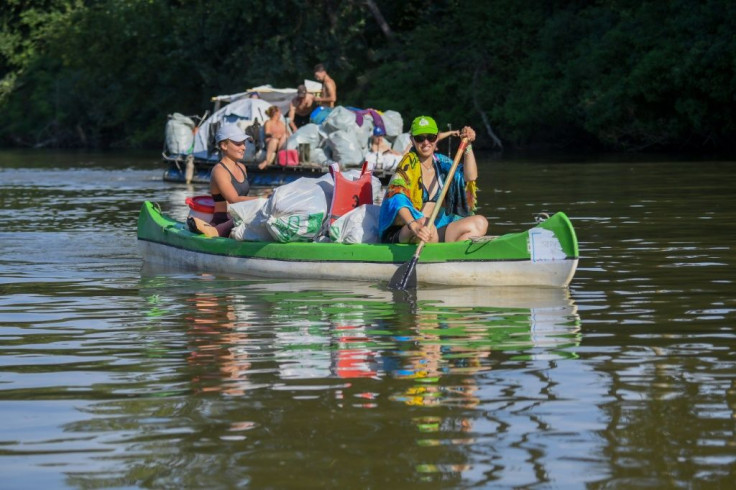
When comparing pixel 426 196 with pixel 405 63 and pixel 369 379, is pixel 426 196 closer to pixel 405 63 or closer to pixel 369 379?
pixel 369 379

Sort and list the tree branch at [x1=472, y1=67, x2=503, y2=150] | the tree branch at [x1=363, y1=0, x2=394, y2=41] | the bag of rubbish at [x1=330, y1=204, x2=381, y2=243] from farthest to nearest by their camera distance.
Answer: the tree branch at [x1=363, y1=0, x2=394, y2=41]
the tree branch at [x1=472, y1=67, x2=503, y2=150]
the bag of rubbish at [x1=330, y1=204, x2=381, y2=243]

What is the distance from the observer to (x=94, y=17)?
53969mm

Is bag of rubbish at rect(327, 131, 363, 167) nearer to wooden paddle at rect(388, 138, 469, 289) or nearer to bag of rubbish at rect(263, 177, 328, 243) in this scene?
bag of rubbish at rect(263, 177, 328, 243)

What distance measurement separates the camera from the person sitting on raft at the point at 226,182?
39.1ft

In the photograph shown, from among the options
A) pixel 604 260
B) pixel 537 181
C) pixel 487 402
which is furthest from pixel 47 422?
pixel 537 181

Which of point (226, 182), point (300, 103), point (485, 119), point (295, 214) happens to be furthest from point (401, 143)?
point (485, 119)

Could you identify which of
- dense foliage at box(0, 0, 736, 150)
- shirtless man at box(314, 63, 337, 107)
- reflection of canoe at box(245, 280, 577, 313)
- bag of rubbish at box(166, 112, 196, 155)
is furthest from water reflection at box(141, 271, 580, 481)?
dense foliage at box(0, 0, 736, 150)

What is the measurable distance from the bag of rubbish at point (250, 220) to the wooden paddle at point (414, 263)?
5.15 feet

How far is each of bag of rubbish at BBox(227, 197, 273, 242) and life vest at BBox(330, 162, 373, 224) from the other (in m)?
0.60

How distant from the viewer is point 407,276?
1045cm

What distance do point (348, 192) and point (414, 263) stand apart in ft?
4.72

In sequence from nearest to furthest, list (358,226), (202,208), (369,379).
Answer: (369,379), (358,226), (202,208)

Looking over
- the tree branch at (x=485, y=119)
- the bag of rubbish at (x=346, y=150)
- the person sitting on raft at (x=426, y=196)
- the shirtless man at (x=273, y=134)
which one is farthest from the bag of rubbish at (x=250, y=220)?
the tree branch at (x=485, y=119)

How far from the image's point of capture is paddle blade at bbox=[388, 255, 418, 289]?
10438 mm
